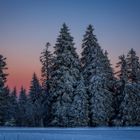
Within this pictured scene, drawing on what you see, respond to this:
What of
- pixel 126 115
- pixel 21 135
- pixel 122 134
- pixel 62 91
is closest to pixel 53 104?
pixel 62 91

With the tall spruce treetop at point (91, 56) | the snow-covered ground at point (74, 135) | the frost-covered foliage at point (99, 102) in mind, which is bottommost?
the snow-covered ground at point (74, 135)

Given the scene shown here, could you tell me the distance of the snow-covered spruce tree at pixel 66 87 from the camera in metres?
43.5

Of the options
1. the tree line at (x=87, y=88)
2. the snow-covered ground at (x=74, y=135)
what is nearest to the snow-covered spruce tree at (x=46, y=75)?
the tree line at (x=87, y=88)

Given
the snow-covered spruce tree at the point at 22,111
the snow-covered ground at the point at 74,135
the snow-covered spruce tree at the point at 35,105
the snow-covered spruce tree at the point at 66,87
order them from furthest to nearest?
the snow-covered spruce tree at the point at 22,111
the snow-covered spruce tree at the point at 35,105
the snow-covered spruce tree at the point at 66,87
the snow-covered ground at the point at 74,135

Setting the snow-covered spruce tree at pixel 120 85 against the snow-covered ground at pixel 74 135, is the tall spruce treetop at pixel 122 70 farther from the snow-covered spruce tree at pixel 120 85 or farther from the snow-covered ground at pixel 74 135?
the snow-covered ground at pixel 74 135

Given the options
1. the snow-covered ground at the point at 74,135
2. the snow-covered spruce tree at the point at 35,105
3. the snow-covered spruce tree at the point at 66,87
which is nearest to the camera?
the snow-covered ground at the point at 74,135

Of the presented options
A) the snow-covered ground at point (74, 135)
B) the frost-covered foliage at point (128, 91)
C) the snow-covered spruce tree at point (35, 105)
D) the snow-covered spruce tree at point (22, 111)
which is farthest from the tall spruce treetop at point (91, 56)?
the snow-covered spruce tree at point (22, 111)

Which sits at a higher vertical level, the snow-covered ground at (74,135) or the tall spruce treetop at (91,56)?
the tall spruce treetop at (91,56)

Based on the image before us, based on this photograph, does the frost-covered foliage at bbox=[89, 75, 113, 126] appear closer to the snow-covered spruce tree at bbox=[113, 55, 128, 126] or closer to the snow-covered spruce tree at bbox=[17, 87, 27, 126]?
the snow-covered spruce tree at bbox=[113, 55, 128, 126]

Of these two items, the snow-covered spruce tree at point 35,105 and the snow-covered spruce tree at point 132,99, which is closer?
the snow-covered spruce tree at point 132,99

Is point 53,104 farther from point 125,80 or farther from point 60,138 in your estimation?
point 60,138

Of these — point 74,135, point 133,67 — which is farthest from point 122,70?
point 74,135

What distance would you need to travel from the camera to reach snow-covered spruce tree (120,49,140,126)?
44812 millimetres

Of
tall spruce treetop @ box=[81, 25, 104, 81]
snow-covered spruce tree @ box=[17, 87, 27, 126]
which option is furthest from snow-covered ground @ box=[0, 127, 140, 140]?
snow-covered spruce tree @ box=[17, 87, 27, 126]
